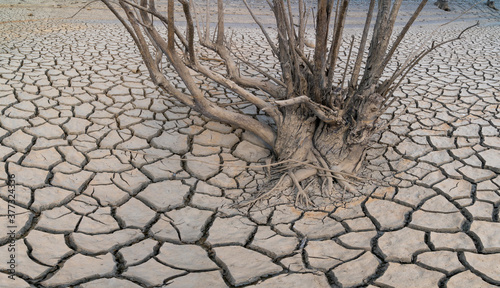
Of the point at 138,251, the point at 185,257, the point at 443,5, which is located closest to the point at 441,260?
the point at 185,257

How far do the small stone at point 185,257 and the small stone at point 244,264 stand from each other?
0.07m

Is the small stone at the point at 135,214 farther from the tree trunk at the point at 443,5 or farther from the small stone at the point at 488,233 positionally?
the tree trunk at the point at 443,5

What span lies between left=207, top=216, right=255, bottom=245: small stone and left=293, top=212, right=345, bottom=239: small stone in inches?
10.9

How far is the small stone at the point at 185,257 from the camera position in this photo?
197cm

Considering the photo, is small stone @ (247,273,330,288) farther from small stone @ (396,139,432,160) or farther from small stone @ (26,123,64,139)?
small stone @ (26,123,64,139)

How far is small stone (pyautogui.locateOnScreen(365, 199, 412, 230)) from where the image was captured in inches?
88.0

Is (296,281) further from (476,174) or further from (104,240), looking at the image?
(476,174)

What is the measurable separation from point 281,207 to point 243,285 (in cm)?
68

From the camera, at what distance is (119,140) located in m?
3.01

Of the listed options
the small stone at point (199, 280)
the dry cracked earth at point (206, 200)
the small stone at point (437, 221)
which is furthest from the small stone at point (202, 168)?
the small stone at point (437, 221)

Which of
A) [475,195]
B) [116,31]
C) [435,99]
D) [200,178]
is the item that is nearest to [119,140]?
[200,178]

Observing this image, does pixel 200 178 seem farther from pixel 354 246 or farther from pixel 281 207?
pixel 354 246

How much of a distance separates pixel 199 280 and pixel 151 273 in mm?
239

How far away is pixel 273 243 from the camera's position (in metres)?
2.13
